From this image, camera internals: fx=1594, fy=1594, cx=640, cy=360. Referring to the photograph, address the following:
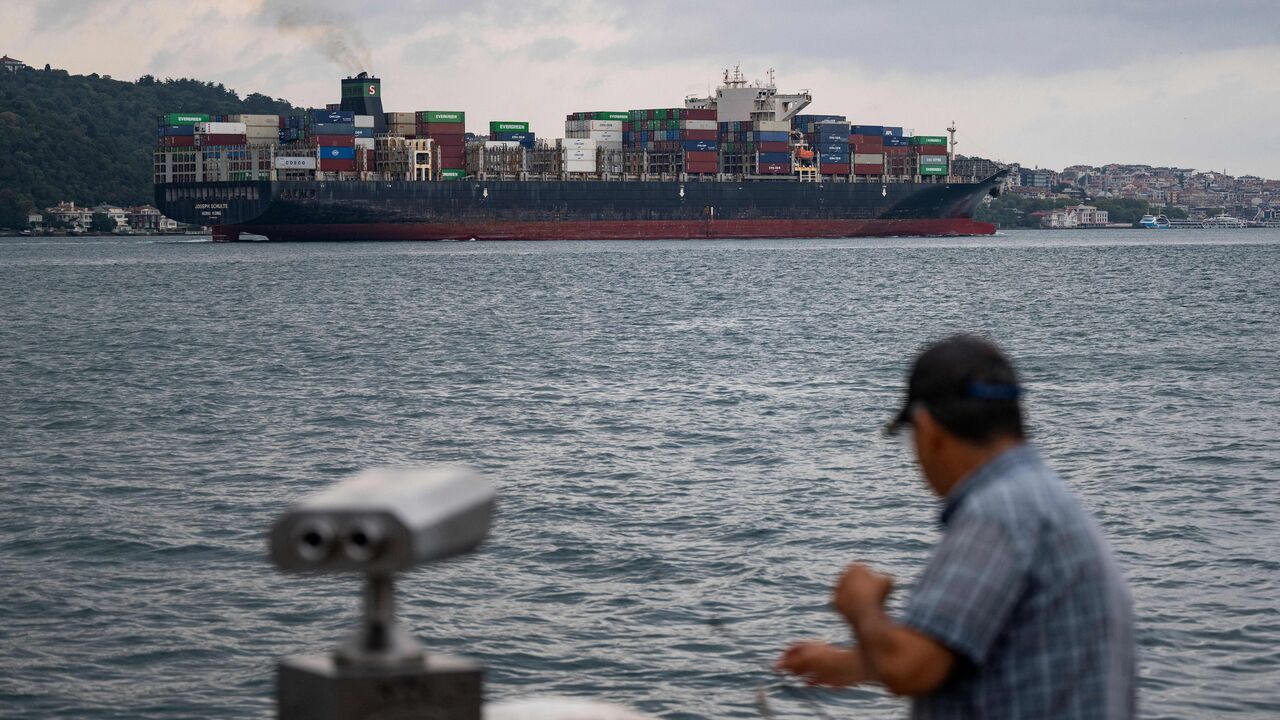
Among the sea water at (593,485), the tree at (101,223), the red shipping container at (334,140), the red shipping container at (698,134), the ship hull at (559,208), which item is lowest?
the tree at (101,223)

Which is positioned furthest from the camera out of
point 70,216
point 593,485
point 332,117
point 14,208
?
point 70,216

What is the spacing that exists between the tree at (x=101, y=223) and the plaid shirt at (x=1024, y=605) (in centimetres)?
15184

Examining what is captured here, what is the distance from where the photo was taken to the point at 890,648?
235 centimetres

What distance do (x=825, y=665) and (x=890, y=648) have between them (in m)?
0.23

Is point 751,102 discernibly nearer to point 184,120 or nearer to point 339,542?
point 184,120

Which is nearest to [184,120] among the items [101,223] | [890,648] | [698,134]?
[698,134]

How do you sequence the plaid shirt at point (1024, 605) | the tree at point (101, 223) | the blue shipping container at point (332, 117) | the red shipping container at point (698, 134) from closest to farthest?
the plaid shirt at point (1024, 605), the blue shipping container at point (332, 117), the red shipping container at point (698, 134), the tree at point (101, 223)

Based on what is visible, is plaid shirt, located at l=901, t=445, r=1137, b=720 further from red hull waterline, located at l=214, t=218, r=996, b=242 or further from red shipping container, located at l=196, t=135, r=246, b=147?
red shipping container, located at l=196, t=135, r=246, b=147

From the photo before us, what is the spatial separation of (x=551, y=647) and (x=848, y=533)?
3477mm

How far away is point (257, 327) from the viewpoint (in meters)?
35.3

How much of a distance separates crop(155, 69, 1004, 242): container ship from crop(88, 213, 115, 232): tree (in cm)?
5015

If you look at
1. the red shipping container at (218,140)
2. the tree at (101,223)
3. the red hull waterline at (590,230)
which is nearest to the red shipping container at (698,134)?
the red hull waterline at (590,230)

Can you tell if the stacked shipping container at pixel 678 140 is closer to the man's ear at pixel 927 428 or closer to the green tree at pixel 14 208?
the green tree at pixel 14 208

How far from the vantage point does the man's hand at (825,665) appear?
248cm
